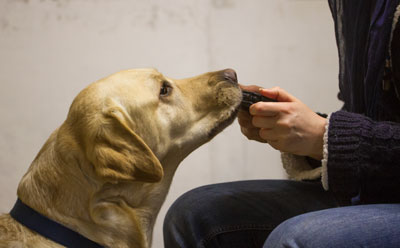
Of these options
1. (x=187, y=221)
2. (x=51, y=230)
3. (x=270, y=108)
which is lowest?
(x=187, y=221)

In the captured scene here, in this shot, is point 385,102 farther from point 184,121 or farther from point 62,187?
point 62,187

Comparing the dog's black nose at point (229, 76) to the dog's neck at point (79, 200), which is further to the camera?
the dog's black nose at point (229, 76)

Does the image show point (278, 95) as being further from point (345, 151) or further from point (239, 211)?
point (239, 211)

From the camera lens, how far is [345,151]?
898mm

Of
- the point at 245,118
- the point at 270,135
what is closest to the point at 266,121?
the point at 270,135

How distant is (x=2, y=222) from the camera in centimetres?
89

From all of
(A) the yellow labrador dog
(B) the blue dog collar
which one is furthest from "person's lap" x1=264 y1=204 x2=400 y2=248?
(B) the blue dog collar

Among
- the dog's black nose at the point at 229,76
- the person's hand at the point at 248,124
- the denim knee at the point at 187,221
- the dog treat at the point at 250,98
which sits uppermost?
the dog's black nose at the point at 229,76

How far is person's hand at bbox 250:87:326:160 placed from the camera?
957mm

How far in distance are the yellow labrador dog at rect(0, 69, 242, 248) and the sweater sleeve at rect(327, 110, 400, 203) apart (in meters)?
0.30

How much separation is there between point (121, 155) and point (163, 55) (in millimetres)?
1218

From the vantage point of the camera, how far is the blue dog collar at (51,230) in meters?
0.85

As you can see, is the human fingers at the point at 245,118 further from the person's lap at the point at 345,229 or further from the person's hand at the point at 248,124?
the person's lap at the point at 345,229

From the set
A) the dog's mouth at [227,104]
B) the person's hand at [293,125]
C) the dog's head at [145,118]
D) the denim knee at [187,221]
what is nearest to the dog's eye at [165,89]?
the dog's head at [145,118]
